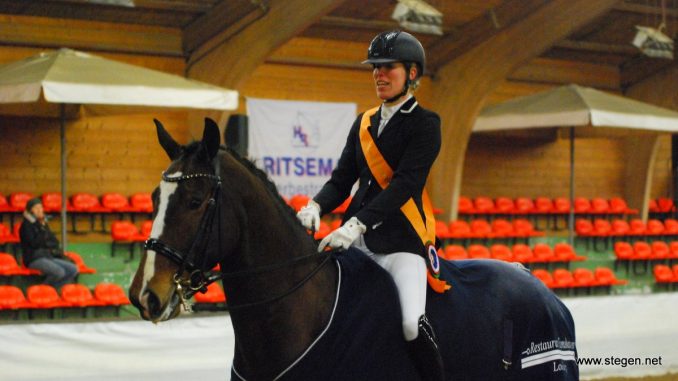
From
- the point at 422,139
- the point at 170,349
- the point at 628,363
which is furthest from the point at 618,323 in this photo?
the point at 422,139

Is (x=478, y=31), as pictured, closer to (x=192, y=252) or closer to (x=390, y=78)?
(x=390, y=78)

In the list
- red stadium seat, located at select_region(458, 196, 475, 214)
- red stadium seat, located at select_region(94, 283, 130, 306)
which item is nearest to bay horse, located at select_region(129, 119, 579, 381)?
red stadium seat, located at select_region(94, 283, 130, 306)

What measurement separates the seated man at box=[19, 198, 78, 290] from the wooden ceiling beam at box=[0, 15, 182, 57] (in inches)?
130

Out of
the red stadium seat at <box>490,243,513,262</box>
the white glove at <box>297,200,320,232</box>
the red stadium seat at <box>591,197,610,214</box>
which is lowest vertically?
the red stadium seat at <box>490,243,513,262</box>

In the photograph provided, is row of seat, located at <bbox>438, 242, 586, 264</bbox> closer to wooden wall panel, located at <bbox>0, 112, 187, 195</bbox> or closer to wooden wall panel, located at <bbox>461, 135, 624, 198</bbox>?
wooden wall panel, located at <bbox>461, 135, 624, 198</bbox>

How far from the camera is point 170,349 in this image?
6.89 meters

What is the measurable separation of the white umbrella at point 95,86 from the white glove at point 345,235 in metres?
5.66

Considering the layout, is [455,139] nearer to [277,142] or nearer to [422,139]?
[277,142]

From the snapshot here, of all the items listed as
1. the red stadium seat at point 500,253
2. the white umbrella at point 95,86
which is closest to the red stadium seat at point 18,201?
the white umbrella at point 95,86

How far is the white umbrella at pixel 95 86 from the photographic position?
897cm

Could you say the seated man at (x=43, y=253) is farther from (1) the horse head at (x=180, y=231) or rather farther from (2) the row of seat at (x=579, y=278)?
(1) the horse head at (x=180, y=231)

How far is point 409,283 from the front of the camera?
155 inches

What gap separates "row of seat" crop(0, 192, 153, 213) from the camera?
1173 centimetres

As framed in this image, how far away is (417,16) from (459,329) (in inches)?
312
